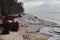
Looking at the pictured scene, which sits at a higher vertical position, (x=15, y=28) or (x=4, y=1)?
(x=4, y=1)

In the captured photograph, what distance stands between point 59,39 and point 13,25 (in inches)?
269

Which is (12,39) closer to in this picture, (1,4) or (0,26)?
(0,26)

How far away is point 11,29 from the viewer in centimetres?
2627

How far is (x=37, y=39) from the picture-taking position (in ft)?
71.4

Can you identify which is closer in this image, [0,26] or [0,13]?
[0,26]

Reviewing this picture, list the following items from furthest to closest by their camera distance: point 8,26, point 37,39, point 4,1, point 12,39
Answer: point 4,1, point 8,26, point 37,39, point 12,39

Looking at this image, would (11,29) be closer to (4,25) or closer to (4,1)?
(4,25)

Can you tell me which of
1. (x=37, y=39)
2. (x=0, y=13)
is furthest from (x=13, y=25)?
(x=0, y=13)

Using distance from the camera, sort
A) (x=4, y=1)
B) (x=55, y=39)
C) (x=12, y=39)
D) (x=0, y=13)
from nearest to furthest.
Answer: (x=12, y=39)
(x=55, y=39)
(x=4, y=1)
(x=0, y=13)

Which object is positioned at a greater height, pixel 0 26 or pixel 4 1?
pixel 4 1

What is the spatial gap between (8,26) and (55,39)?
660 cm

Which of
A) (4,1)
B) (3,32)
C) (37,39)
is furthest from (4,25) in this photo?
(4,1)

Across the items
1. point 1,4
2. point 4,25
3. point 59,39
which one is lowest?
point 59,39

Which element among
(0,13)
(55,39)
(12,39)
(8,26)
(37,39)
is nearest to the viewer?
(12,39)
